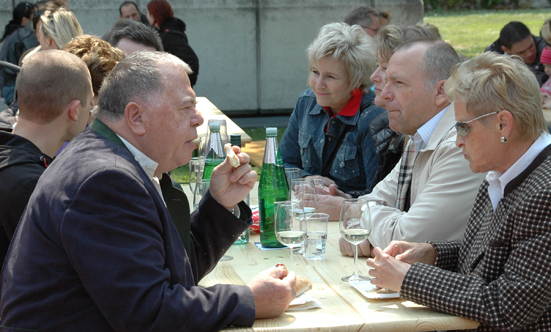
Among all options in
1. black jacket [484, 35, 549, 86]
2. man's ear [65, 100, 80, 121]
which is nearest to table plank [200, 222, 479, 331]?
man's ear [65, 100, 80, 121]

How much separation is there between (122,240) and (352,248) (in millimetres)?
1141

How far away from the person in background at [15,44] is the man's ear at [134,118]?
5.04m

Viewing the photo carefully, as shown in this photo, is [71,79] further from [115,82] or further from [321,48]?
[321,48]

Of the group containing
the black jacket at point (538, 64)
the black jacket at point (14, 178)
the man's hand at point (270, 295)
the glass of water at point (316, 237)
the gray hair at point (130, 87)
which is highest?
the gray hair at point (130, 87)

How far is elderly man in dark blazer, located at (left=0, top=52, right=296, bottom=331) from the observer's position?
1.60 meters

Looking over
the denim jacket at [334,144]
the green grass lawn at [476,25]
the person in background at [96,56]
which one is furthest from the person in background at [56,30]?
the green grass lawn at [476,25]

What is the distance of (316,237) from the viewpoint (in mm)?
2471

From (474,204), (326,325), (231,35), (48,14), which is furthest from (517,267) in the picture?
(231,35)

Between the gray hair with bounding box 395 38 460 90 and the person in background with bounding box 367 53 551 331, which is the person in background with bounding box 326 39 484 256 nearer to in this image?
the gray hair with bounding box 395 38 460 90

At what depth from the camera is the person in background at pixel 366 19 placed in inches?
238

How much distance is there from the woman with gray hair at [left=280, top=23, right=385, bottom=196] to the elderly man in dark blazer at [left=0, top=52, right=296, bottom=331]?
6.45 feet

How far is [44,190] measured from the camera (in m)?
1.72

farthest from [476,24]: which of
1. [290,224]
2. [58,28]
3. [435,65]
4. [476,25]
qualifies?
[290,224]

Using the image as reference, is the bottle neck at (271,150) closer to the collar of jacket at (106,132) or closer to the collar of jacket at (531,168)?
the collar of jacket at (106,132)
